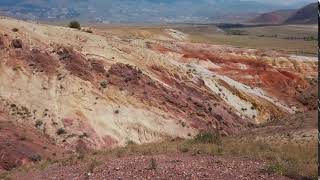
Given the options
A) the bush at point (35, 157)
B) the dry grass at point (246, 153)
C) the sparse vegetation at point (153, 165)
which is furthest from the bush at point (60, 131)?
the sparse vegetation at point (153, 165)

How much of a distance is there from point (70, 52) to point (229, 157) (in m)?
25.7

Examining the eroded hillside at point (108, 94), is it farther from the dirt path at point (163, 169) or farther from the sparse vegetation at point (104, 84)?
the dirt path at point (163, 169)

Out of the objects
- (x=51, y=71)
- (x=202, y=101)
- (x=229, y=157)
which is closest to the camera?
(x=229, y=157)

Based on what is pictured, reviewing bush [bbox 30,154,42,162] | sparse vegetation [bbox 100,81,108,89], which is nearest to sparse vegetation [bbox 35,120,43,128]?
bush [bbox 30,154,42,162]

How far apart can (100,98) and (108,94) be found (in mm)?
1017

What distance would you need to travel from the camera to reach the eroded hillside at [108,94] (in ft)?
122

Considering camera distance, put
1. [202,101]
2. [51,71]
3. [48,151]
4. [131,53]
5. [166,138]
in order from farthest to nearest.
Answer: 1. [131,53]
2. [202,101]
3. [51,71]
4. [166,138]
5. [48,151]

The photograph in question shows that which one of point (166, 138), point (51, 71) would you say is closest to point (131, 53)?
point (51, 71)

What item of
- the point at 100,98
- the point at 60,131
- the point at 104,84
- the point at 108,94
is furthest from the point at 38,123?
the point at 104,84

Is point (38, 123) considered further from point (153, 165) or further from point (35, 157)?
point (153, 165)

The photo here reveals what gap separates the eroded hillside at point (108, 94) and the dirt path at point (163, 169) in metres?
13.2

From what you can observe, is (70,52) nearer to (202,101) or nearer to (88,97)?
(88,97)

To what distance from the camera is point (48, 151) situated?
1270 inches

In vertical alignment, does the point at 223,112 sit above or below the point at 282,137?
below
